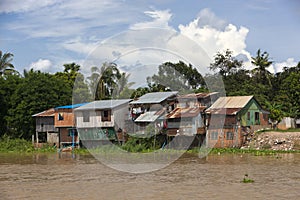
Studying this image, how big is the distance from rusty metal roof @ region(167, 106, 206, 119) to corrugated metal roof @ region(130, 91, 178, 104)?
1247 millimetres

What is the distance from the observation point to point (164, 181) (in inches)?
656

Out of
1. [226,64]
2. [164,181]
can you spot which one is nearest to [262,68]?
[226,64]

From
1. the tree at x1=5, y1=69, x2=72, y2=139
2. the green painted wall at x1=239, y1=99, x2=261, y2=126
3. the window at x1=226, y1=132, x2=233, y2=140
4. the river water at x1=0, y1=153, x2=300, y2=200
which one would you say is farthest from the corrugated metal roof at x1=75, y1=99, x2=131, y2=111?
the river water at x1=0, y1=153, x2=300, y2=200

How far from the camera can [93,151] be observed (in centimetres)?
3250

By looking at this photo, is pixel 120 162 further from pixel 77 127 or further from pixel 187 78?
pixel 187 78

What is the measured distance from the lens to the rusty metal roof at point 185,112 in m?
31.5

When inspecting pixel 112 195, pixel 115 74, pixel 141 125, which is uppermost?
pixel 115 74

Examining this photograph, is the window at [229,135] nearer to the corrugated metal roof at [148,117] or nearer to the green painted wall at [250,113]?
the green painted wall at [250,113]

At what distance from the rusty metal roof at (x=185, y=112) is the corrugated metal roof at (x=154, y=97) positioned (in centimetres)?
125

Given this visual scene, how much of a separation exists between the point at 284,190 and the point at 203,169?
6.57 metres

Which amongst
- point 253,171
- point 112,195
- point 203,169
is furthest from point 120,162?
point 112,195

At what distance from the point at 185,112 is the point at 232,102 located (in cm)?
364

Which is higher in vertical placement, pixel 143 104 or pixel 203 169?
pixel 143 104

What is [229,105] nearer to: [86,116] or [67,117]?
[86,116]
